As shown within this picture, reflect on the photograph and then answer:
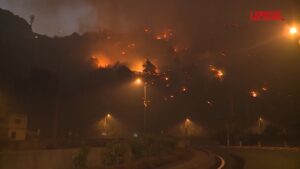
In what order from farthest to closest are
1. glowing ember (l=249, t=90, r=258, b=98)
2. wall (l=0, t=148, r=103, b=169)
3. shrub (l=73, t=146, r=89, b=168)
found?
glowing ember (l=249, t=90, r=258, b=98), wall (l=0, t=148, r=103, b=169), shrub (l=73, t=146, r=89, b=168)

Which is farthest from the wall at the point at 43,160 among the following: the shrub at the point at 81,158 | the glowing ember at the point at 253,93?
the glowing ember at the point at 253,93

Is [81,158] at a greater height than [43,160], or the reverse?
[81,158]

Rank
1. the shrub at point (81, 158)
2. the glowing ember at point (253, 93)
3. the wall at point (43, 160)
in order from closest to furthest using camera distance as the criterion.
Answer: the shrub at point (81, 158) < the wall at point (43, 160) < the glowing ember at point (253, 93)

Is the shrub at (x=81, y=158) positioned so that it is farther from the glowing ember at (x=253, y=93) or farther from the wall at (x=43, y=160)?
the glowing ember at (x=253, y=93)

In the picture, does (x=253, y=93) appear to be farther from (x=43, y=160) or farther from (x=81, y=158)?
(x=81, y=158)

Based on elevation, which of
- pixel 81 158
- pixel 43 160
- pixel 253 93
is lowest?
pixel 43 160

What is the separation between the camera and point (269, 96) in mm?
72188

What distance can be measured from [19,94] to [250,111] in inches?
2895

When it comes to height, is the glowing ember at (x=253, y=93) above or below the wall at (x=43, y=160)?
above

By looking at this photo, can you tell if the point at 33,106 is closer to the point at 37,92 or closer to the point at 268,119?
the point at 37,92

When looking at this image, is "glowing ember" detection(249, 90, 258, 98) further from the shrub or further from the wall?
the shrub

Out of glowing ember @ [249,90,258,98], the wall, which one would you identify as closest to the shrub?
the wall

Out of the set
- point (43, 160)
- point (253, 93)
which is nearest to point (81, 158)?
point (43, 160)

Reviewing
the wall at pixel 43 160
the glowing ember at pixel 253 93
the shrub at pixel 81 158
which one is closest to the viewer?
the shrub at pixel 81 158
